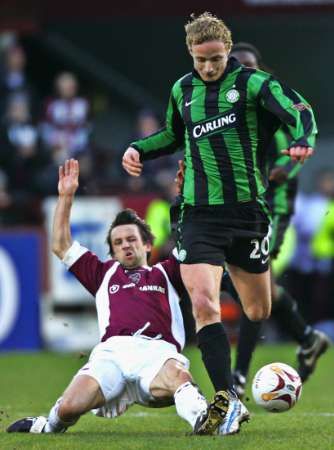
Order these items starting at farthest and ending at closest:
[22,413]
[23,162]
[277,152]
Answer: [23,162]
[277,152]
[22,413]

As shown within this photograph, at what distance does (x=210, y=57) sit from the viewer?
686 cm

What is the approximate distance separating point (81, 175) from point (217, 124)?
25.1 feet

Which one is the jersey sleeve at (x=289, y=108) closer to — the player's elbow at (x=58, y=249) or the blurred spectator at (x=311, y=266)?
the player's elbow at (x=58, y=249)

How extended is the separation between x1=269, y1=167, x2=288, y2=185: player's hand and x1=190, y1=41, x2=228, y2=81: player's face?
6.07ft

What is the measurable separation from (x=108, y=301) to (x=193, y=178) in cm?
86

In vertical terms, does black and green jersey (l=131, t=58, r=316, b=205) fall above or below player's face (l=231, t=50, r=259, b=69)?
below

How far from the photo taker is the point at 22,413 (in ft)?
26.9

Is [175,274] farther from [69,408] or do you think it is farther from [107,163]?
[107,163]

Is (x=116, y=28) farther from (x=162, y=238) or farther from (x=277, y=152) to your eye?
(x=277, y=152)

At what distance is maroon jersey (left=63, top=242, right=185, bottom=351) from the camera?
23.3 ft

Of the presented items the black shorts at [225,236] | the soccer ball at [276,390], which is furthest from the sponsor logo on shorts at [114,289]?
the soccer ball at [276,390]

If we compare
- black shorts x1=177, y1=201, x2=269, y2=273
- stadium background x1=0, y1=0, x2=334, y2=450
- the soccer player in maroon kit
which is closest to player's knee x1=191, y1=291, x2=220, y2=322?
black shorts x1=177, y1=201, x2=269, y2=273

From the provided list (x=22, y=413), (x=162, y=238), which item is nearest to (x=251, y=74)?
(x=22, y=413)

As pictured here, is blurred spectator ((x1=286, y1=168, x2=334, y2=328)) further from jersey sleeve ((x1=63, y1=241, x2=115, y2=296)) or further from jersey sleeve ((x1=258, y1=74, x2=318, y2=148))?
jersey sleeve ((x1=258, y1=74, x2=318, y2=148))
